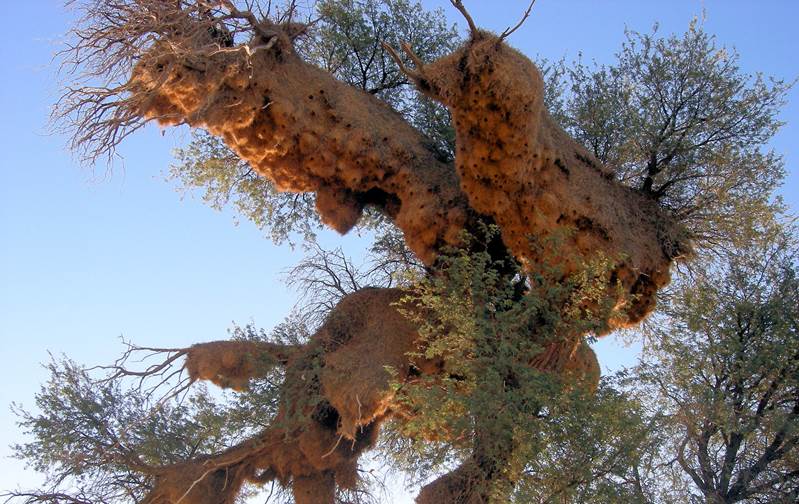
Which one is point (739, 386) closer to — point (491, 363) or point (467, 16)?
point (491, 363)

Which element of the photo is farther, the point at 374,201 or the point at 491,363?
the point at 374,201

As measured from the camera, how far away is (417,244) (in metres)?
15.1

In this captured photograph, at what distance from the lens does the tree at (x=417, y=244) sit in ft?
42.3

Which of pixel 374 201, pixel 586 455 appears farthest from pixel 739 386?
pixel 374 201

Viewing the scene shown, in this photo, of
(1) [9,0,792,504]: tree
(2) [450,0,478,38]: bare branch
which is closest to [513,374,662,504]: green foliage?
(1) [9,0,792,504]: tree

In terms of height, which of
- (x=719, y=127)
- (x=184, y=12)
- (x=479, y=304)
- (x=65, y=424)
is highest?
(x=719, y=127)

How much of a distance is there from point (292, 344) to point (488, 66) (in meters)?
6.50

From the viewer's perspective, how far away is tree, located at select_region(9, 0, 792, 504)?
1288 cm

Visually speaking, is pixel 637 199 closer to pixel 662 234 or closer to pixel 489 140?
pixel 662 234

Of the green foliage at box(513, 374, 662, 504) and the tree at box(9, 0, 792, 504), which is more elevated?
the tree at box(9, 0, 792, 504)

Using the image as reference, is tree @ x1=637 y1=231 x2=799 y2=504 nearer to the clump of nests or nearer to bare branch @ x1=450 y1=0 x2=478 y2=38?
the clump of nests

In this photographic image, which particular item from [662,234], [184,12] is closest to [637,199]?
[662,234]

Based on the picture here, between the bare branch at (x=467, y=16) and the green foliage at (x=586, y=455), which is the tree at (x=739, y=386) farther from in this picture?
the bare branch at (x=467, y=16)

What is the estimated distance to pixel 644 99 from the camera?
17.1m
